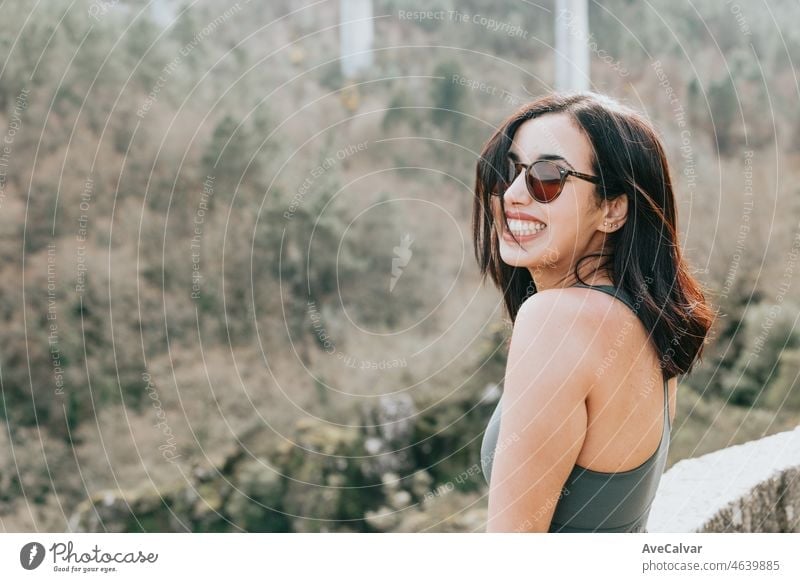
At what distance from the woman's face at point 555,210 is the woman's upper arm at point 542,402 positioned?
0.53 feet

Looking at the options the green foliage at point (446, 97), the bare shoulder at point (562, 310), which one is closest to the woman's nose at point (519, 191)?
the bare shoulder at point (562, 310)

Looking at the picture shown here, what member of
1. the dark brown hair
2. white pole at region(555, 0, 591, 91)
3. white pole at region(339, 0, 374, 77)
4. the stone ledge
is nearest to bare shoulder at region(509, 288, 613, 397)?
the dark brown hair

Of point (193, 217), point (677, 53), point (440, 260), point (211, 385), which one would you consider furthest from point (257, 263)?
point (677, 53)

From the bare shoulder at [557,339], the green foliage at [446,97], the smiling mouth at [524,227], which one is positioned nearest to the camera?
the bare shoulder at [557,339]

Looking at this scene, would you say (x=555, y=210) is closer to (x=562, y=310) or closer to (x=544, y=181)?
A: (x=544, y=181)

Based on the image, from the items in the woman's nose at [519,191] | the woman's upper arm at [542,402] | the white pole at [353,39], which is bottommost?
the woman's upper arm at [542,402]

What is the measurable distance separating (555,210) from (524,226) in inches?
2.3

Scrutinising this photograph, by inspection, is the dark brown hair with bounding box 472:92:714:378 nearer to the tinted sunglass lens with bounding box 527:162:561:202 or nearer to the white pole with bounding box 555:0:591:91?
the tinted sunglass lens with bounding box 527:162:561:202

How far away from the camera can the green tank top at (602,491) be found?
0.88 metres

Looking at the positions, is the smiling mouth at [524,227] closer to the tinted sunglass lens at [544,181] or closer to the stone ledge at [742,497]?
the tinted sunglass lens at [544,181]

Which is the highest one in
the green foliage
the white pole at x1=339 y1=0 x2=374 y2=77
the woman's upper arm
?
the white pole at x1=339 y1=0 x2=374 y2=77

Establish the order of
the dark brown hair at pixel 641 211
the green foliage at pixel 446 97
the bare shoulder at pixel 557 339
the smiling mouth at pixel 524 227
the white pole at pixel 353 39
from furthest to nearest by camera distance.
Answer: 1. the green foliage at pixel 446 97
2. the white pole at pixel 353 39
3. the smiling mouth at pixel 524 227
4. the dark brown hair at pixel 641 211
5. the bare shoulder at pixel 557 339

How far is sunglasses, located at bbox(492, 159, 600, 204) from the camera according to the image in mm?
1008

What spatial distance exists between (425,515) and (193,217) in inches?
96.4
